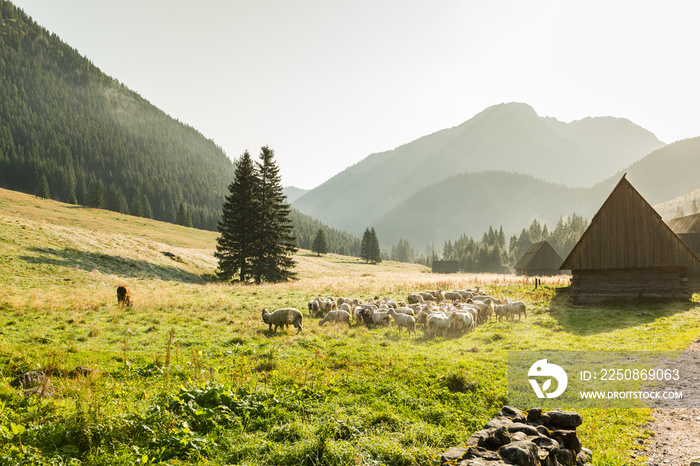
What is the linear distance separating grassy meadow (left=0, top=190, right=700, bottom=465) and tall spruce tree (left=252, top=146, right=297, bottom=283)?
57.0 feet

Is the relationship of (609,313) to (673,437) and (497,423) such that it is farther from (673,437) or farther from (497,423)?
(497,423)

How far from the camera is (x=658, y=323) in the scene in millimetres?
16188

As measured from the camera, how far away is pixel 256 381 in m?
8.26

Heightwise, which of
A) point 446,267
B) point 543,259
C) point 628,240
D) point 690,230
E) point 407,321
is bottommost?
point 446,267

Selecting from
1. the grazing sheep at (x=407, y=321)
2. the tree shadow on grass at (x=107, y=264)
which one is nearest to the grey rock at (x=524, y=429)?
the grazing sheep at (x=407, y=321)

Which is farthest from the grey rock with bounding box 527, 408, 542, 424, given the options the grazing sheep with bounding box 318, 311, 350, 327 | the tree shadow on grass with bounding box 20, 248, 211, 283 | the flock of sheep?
the tree shadow on grass with bounding box 20, 248, 211, 283

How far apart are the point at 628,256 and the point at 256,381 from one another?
83.7 ft

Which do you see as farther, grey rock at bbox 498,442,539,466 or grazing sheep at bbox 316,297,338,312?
grazing sheep at bbox 316,297,338,312

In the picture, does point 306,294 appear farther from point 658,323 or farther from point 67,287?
point 658,323

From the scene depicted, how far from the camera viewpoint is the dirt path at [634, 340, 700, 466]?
5.45 meters

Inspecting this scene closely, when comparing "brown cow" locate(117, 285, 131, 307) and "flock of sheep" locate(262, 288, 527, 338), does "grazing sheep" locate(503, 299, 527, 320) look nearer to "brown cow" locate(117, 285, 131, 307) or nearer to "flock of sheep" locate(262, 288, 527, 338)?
"flock of sheep" locate(262, 288, 527, 338)

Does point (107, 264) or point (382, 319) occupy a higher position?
point (107, 264)

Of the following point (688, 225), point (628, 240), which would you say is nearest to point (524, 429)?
point (628, 240)

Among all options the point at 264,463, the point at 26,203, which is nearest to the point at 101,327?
the point at 264,463
